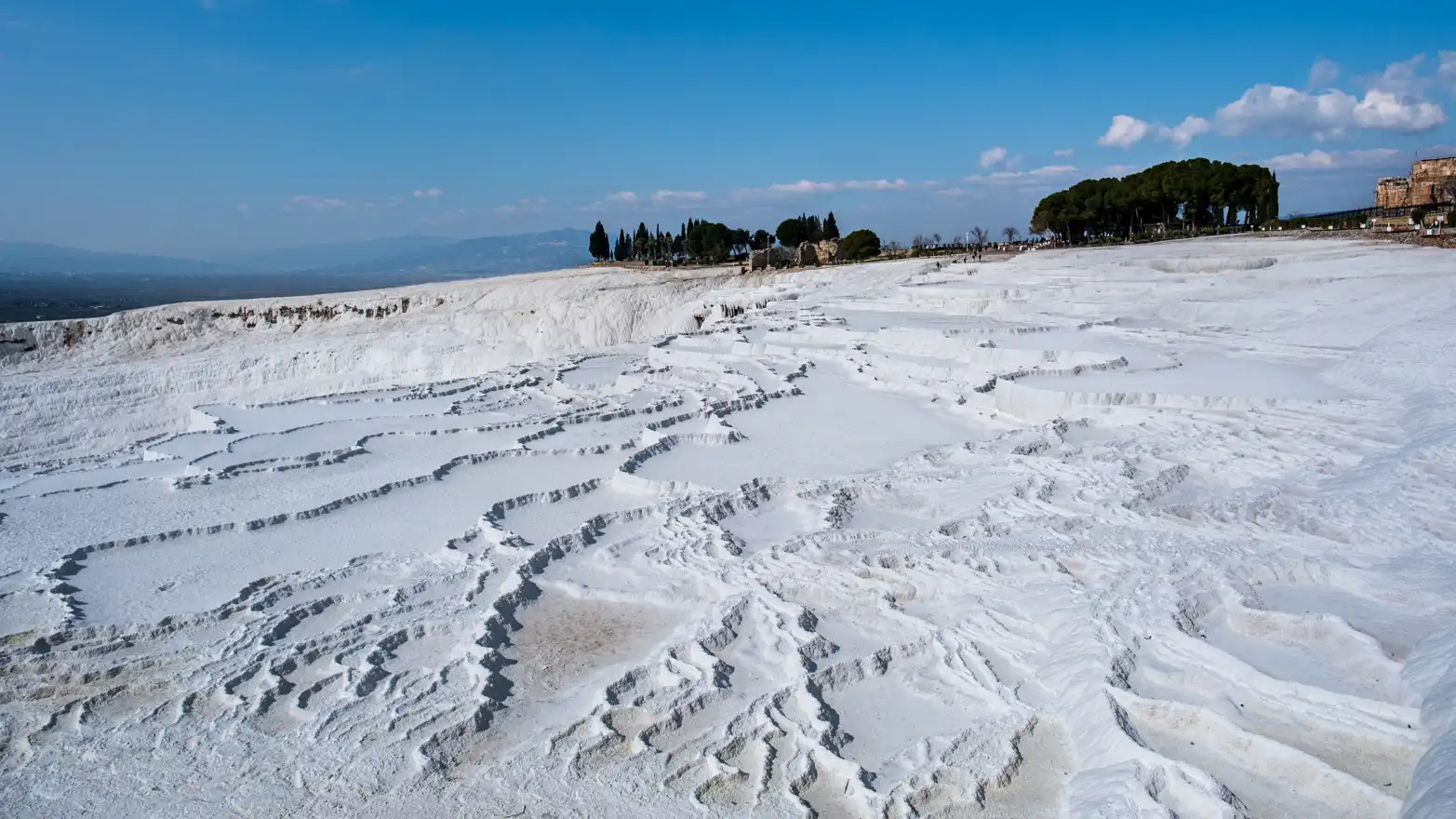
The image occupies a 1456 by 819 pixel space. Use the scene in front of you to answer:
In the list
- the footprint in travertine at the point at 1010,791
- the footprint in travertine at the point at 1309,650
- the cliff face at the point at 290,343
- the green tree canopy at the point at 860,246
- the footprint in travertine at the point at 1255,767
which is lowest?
the footprint in travertine at the point at 1010,791

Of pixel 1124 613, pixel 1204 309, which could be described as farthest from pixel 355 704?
pixel 1204 309

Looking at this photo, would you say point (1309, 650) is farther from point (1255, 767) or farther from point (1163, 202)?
point (1163, 202)

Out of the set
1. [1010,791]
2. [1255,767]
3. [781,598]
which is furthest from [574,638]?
[1255,767]

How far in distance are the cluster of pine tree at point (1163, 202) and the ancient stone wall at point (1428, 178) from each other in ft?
17.7

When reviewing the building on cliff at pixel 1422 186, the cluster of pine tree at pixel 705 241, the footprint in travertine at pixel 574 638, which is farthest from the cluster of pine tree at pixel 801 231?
the footprint in travertine at pixel 574 638

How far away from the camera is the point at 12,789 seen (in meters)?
3.75

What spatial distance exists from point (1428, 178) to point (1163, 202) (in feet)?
33.0

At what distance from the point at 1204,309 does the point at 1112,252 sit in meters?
10.1

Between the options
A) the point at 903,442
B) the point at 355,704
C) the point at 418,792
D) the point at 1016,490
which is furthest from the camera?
the point at 903,442

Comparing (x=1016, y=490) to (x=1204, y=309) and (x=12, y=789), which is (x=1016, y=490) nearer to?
(x=12, y=789)

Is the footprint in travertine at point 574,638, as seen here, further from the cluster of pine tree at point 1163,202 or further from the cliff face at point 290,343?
the cluster of pine tree at point 1163,202

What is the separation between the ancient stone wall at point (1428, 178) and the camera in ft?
108

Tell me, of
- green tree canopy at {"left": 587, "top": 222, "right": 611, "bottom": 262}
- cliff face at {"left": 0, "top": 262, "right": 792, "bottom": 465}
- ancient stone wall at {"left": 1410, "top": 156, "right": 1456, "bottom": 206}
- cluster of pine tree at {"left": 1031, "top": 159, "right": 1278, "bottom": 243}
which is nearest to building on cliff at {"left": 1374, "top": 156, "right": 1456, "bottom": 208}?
ancient stone wall at {"left": 1410, "top": 156, "right": 1456, "bottom": 206}

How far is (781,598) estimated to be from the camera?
17.6ft
